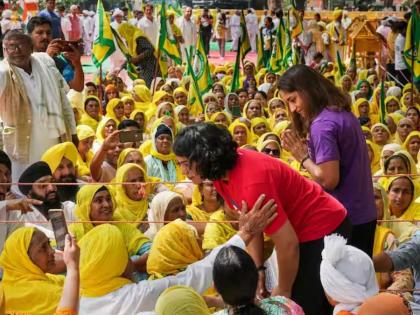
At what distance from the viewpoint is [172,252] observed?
149 inches

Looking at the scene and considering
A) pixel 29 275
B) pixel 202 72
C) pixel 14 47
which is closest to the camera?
pixel 29 275

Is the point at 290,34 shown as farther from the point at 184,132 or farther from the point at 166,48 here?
the point at 184,132

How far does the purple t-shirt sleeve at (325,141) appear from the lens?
312 centimetres

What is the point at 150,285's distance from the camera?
3576 millimetres

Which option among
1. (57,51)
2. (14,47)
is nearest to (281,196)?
(14,47)

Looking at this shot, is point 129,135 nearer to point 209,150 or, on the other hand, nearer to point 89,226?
point 89,226

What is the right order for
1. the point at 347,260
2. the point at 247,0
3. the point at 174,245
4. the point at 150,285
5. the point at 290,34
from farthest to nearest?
the point at 247,0 < the point at 290,34 < the point at 174,245 < the point at 150,285 < the point at 347,260

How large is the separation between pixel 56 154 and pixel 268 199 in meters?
2.80

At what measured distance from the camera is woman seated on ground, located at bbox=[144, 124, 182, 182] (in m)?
6.66

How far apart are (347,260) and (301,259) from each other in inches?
10.6

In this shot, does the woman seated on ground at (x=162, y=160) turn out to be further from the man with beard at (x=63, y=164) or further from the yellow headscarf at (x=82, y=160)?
the man with beard at (x=63, y=164)

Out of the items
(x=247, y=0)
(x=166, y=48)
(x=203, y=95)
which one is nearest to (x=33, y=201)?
(x=203, y=95)

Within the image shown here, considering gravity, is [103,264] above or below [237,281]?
below

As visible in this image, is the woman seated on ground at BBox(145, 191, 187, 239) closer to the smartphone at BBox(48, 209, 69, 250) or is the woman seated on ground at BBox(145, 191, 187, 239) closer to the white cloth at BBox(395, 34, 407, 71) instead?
the smartphone at BBox(48, 209, 69, 250)
